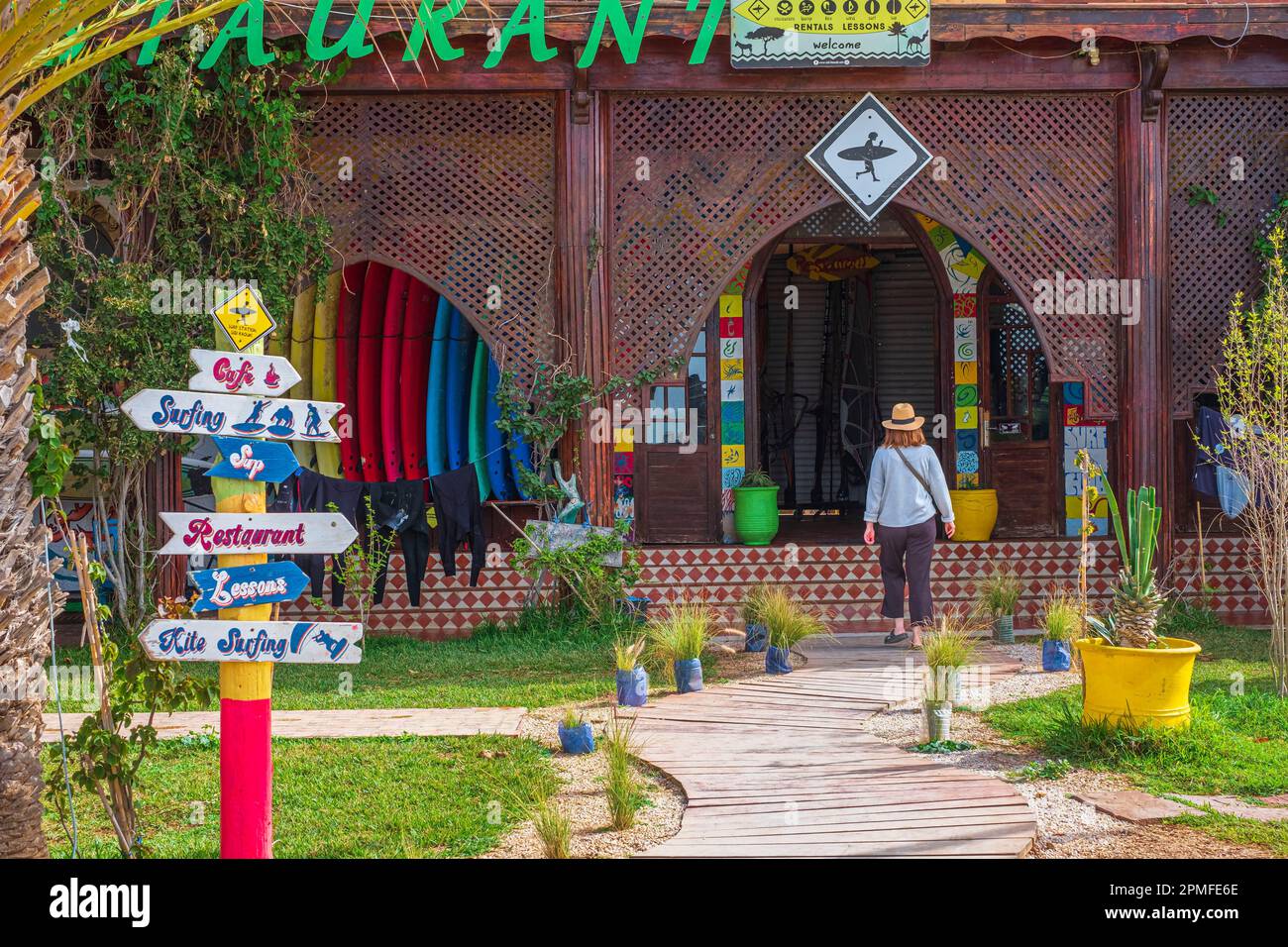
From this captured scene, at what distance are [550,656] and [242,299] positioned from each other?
5.13 metres

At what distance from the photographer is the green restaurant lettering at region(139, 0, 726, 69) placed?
934cm

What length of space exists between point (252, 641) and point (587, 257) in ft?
21.0

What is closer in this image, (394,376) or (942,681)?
(942,681)

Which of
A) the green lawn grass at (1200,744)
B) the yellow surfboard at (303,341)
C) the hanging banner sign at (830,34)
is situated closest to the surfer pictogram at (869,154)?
the hanging banner sign at (830,34)

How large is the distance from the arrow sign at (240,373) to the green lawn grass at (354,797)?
179 centimetres

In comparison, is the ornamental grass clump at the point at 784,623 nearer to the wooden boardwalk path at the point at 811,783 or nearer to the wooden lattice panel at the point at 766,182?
the wooden boardwalk path at the point at 811,783

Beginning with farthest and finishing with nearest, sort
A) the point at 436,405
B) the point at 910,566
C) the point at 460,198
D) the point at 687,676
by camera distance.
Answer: the point at 436,405, the point at 460,198, the point at 910,566, the point at 687,676

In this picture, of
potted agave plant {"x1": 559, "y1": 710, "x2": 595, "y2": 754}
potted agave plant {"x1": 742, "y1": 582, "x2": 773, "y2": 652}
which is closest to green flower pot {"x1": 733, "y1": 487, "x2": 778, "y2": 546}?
potted agave plant {"x1": 742, "y1": 582, "x2": 773, "y2": 652}

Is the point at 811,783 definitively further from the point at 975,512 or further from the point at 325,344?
A: the point at 325,344

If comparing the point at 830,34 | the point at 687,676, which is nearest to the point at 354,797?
the point at 687,676

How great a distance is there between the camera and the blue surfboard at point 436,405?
1164 centimetres

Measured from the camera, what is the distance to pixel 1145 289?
10.5 metres

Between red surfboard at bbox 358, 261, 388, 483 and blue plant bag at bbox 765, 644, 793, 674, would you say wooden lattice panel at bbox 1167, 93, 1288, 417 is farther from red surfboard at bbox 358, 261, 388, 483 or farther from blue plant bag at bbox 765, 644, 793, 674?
red surfboard at bbox 358, 261, 388, 483

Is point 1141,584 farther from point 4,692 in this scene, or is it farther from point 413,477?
point 413,477
